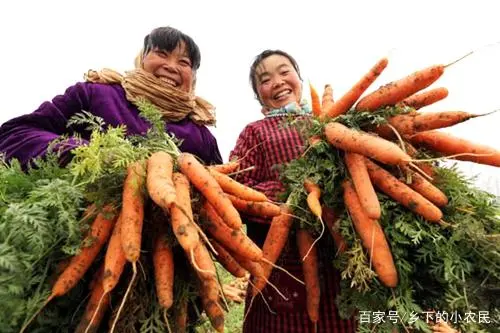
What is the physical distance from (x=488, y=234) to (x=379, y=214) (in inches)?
18.4

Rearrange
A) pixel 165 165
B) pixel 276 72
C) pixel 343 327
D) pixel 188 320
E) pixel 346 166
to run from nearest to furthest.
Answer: pixel 165 165 → pixel 188 320 → pixel 346 166 → pixel 343 327 → pixel 276 72

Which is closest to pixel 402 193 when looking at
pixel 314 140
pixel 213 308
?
pixel 314 140

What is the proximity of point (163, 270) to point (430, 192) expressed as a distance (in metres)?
1.13

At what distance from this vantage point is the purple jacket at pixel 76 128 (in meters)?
1.67

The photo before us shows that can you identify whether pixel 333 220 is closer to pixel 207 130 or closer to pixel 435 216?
pixel 435 216

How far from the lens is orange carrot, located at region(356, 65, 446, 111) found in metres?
1.71

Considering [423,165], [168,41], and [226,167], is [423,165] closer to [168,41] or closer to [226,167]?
[226,167]

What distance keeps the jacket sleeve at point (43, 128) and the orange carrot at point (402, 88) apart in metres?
1.35

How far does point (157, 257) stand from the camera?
53.4 inches

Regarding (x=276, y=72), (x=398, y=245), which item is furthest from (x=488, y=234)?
(x=276, y=72)

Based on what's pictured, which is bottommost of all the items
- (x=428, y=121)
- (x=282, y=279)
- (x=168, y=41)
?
(x=282, y=279)

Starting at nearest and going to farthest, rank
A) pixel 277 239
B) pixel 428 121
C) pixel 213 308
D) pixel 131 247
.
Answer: pixel 131 247, pixel 213 308, pixel 428 121, pixel 277 239

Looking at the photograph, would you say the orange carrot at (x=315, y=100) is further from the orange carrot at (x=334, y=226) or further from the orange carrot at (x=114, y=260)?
the orange carrot at (x=114, y=260)

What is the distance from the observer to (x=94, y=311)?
1.27 meters
